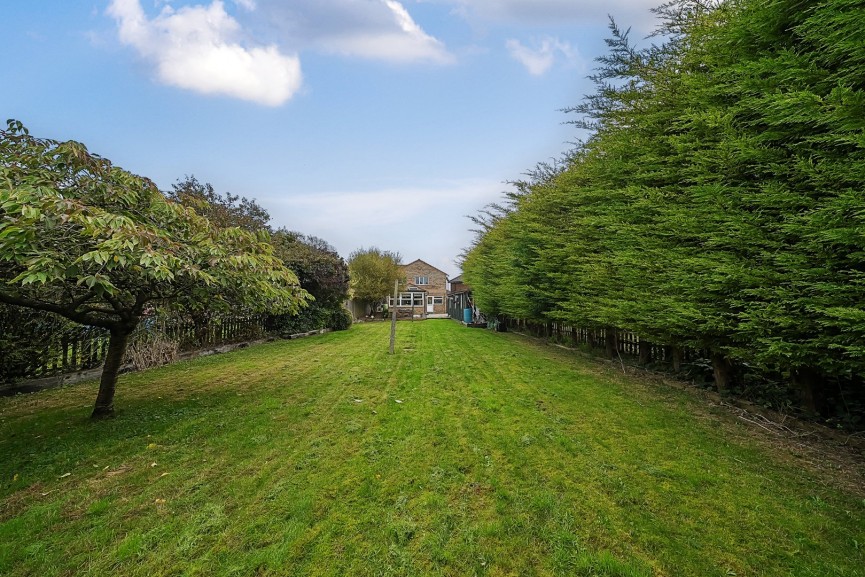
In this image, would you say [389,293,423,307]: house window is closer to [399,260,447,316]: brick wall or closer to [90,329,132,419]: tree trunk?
[399,260,447,316]: brick wall

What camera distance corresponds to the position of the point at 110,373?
4703 millimetres

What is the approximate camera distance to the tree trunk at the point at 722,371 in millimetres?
5578

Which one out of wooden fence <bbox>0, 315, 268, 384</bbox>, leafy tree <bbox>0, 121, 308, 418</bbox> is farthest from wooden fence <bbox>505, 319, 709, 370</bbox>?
wooden fence <bbox>0, 315, 268, 384</bbox>

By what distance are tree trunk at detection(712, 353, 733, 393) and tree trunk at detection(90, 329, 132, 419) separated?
8.42m

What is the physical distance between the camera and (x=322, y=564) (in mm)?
2088

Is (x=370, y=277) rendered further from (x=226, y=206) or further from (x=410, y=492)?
(x=410, y=492)

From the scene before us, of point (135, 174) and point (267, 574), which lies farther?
point (135, 174)

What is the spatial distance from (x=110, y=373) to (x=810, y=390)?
8.74m

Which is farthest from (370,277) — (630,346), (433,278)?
(630,346)

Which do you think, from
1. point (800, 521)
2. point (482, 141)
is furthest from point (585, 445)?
point (482, 141)

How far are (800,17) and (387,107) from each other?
10745mm

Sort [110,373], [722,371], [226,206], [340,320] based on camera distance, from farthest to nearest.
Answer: [340,320] → [226,206] → [722,371] → [110,373]

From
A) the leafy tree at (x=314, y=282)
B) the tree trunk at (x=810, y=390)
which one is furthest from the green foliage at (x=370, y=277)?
the tree trunk at (x=810, y=390)

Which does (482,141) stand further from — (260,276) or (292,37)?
→ (260,276)
